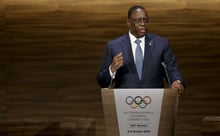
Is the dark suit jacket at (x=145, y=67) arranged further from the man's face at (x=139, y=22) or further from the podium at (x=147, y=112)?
the podium at (x=147, y=112)

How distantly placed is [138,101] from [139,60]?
1.50 feet

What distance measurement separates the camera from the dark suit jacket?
3.05m

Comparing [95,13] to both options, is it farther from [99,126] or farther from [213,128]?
[213,128]

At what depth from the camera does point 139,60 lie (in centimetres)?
310

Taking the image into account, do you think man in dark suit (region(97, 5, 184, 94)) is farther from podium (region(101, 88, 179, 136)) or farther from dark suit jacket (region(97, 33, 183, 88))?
podium (region(101, 88, 179, 136))

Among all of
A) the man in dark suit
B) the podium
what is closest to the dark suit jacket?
the man in dark suit

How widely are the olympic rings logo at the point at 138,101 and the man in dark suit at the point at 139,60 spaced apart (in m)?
0.30

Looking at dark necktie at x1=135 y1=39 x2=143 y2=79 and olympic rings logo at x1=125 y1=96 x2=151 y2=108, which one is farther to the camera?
dark necktie at x1=135 y1=39 x2=143 y2=79

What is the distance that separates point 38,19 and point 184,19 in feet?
4.22

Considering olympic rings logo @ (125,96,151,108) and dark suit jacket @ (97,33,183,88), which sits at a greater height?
dark suit jacket @ (97,33,183,88)

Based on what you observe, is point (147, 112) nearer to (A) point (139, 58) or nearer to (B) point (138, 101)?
(B) point (138, 101)

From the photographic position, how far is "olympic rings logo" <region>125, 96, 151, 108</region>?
8.87ft

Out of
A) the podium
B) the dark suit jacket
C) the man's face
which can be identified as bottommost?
the podium

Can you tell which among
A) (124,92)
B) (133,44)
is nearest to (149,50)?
(133,44)
